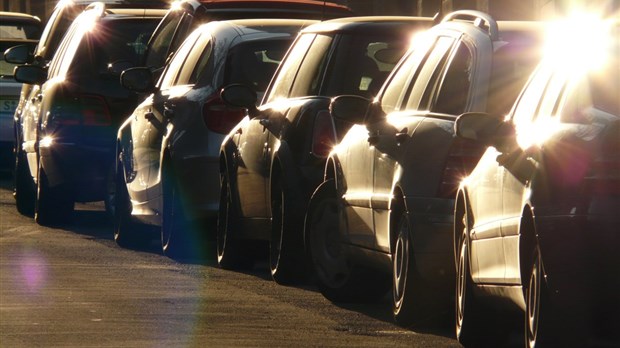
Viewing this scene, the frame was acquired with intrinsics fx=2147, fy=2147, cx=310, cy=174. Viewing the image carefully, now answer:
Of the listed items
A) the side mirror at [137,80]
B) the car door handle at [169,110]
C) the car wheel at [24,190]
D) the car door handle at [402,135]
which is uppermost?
the car door handle at [402,135]

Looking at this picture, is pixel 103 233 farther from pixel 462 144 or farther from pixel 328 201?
pixel 462 144

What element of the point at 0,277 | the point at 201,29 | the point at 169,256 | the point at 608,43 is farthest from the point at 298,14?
the point at 608,43

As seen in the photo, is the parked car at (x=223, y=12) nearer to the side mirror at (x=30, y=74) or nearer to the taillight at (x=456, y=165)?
the side mirror at (x=30, y=74)

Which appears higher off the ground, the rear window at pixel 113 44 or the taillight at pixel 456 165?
the taillight at pixel 456 165

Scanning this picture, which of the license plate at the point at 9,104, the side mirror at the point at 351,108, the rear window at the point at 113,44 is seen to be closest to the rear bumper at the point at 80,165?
the rear window at the point at 113,44

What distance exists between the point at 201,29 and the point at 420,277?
18.5 feet

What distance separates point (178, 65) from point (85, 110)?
7.76ft

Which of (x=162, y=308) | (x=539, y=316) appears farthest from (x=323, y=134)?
(x=539, y=316)

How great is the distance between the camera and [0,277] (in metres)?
13.4

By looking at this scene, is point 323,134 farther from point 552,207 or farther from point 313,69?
point 552,207

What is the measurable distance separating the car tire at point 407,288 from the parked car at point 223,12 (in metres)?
6.04

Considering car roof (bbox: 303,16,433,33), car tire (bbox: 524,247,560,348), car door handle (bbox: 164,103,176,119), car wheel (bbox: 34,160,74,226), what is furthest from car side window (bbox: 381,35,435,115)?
car wheel (bbox: 34,160,74,226)

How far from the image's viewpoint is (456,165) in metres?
10.3

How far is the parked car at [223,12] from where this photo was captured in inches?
663
